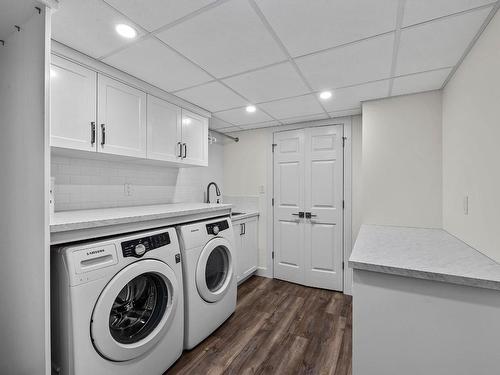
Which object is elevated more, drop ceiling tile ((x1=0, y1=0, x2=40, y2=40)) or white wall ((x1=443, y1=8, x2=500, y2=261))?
drop ceiling tile ((x1=0, y1=0, x2=40, y2=40))

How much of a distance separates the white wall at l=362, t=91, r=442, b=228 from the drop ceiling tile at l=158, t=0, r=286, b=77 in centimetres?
137

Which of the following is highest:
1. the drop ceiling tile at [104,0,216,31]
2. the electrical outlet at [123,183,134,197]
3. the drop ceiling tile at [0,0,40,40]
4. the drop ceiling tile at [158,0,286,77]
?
the drop ceiling tile at [104,0,216,31]

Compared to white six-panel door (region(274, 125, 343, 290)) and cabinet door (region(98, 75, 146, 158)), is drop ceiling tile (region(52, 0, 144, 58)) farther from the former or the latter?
white six-panel door (region(274, 125, 343, 290))

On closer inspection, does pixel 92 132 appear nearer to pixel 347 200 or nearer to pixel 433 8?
pixel 433 8

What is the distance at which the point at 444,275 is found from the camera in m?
1.02

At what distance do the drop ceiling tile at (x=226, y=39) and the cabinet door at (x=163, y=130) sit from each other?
67 cm

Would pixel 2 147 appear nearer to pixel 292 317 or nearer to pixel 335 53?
pixel 335 53

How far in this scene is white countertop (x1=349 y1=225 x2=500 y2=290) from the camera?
39.8 inches

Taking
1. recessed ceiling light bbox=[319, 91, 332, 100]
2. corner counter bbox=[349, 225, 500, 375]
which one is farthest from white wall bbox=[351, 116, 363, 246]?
corner counter bbox=[349, 225, 500, 375]

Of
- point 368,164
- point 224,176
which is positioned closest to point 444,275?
point 368,164

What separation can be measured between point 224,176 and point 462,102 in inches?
114

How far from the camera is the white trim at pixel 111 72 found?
146 cm

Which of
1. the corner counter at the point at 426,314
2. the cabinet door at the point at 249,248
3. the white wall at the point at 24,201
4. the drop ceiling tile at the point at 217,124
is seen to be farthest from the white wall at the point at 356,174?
the white wall at the point at 24,201

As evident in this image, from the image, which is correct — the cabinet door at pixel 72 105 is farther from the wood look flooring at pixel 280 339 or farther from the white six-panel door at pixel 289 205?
the white six-panel door at pixel 289 205
